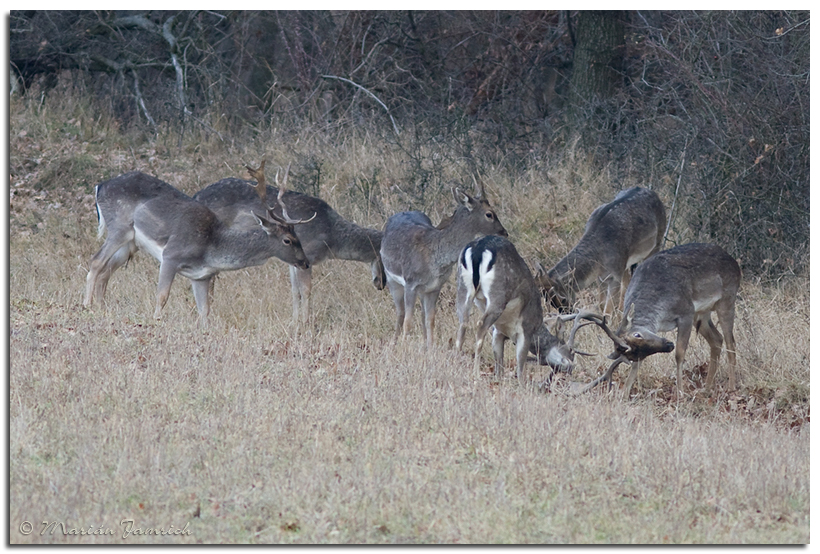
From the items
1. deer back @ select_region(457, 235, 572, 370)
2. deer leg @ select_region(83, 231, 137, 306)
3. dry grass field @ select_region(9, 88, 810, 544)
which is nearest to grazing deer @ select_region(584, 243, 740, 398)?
dry grass field @ select_region(9, 88, 810, 544)

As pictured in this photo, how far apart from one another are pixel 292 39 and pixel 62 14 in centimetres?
384

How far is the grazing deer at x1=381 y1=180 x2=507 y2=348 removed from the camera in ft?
31.1

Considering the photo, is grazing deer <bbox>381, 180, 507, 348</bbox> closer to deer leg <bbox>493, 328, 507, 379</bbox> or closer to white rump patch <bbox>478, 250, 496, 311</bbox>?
deer leg <bbox>493, 328, 507, 379</bbox>

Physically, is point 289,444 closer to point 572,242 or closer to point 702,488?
point 702,488

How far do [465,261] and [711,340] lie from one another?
2.17 meters

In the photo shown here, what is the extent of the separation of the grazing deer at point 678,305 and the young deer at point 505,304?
45 centimetres

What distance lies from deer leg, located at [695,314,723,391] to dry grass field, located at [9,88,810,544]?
0.20 metres


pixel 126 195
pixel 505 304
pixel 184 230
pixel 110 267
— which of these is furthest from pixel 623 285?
pixel 110 267

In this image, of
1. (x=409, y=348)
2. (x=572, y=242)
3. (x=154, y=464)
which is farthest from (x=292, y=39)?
(x=154, y=464)

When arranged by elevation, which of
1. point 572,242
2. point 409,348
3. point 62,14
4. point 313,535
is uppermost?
point 62,14

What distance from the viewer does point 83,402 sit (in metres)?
6.19

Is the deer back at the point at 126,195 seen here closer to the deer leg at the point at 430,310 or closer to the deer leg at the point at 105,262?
the deer leg at the point at 105,262

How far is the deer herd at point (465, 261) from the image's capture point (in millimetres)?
8281

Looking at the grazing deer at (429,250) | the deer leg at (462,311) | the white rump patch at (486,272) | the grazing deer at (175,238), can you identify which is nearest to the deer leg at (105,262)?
the grazing deer at (175,238)
